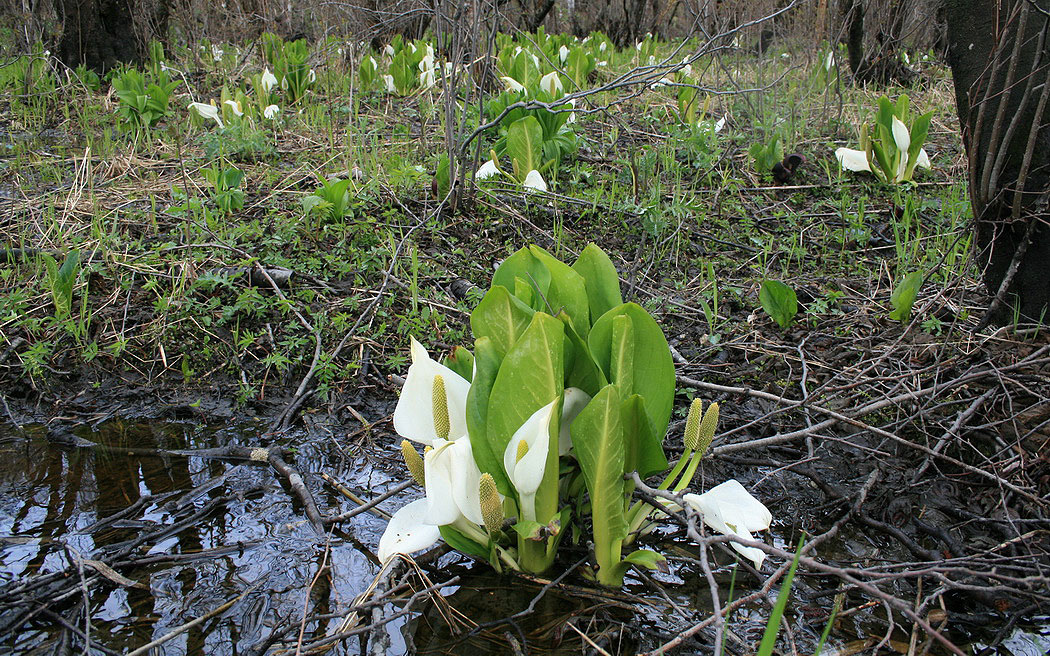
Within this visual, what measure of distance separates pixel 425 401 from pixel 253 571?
55 centimetres

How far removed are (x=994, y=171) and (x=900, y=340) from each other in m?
0.53

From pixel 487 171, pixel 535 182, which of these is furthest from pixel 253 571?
pixel 487 171

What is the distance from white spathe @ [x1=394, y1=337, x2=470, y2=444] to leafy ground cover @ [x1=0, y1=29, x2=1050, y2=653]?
0.28 meters

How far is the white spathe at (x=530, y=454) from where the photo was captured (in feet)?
4.09

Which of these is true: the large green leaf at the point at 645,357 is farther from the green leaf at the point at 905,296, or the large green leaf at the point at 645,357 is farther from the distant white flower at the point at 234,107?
the distant white flower at the point at 234,107

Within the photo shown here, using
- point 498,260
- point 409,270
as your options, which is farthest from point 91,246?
point 498,260

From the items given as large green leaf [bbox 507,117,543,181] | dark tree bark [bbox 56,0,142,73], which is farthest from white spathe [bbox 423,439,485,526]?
dark tree bark [bbox 56,0,142,73]

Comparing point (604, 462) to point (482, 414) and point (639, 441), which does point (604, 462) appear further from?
point (482, 414)

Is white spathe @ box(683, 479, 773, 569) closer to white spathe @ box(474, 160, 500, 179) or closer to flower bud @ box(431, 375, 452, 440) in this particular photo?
flower bud @ box(431, 375, 452, 440)

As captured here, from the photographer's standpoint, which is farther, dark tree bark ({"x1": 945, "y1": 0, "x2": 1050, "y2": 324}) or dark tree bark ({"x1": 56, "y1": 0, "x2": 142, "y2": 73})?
dark tree bark ({"x1": 56, "y1": 0, "x2": 142, "y2": 73})

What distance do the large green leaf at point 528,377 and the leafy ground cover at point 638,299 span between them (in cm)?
36

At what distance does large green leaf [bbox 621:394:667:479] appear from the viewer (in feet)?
4.29

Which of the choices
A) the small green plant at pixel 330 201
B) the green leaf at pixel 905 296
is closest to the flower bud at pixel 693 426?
the green leaf at pixel 905 296

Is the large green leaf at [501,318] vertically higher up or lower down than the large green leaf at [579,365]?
higher up
